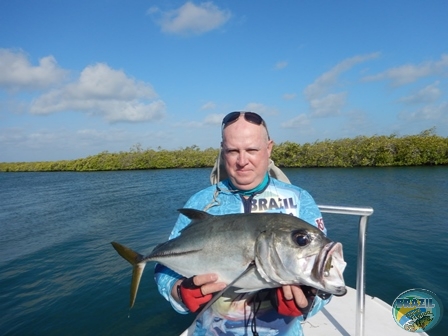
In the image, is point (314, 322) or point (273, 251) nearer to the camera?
point (273, 251)

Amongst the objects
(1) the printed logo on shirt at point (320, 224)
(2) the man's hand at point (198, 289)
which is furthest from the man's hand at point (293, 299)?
(1) the printed logo on shirt at point (320, 224)

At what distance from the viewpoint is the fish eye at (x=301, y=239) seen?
2.02 m

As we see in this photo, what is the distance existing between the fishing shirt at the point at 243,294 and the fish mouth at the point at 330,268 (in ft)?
1.86

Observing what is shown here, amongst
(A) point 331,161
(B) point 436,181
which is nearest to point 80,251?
(B) point 436,181

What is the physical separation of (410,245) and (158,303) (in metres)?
9.54

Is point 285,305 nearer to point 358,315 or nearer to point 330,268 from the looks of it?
point 330,268

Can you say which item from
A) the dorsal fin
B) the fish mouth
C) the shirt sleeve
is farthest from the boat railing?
the dorsal fin

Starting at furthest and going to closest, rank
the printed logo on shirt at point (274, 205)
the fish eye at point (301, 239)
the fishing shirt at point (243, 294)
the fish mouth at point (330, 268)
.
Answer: the printed logo on shirt at point (274, 205) < the fishing shirt at point (243, 294) < the fish eye at point (301, 239) < the fish mouth at point (330, 268)

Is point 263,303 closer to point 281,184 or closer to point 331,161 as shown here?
point 281,184

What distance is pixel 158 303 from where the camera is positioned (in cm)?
875

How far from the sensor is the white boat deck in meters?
3.85

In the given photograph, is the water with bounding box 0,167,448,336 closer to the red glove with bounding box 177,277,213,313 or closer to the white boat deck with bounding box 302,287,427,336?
the white boat deck with bounding box 302,287,427,336

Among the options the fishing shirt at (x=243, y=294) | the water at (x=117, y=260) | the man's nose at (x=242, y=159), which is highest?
the man's nose at (x=242, y=159)

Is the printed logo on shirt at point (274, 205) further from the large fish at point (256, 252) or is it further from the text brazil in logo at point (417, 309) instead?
the text brazil in logo at point (417, 309)
